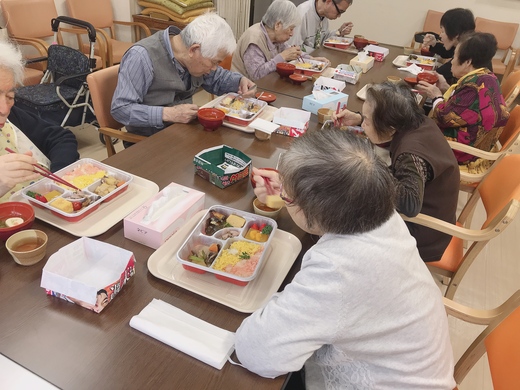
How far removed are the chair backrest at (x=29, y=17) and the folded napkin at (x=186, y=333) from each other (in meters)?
3.72

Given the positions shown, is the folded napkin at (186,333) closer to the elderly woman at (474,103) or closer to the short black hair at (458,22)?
the elderly woman at (474,103)

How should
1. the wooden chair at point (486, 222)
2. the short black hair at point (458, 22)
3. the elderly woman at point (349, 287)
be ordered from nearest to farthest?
the elderly woman at point (349, 287) → the wooden chair at point (486, 222) → the short black hair at point (458, 22)

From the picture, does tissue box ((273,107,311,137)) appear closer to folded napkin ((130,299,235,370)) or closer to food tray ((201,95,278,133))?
food tray ((201,95,278,133))

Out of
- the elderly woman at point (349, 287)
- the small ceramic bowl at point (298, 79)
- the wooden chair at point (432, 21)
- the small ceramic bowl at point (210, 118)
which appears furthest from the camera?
the wooden chair at point (432, 21)

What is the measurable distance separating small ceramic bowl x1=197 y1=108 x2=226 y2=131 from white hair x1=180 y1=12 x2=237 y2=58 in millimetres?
278

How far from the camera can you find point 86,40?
4285mm

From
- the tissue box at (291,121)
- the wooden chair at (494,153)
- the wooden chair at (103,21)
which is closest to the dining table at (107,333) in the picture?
the tissue box at (291,121)

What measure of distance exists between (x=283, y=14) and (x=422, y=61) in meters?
1.48

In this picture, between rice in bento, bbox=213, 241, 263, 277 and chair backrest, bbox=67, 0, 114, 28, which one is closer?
rice in bento, bbox=213, 241, 263, 277

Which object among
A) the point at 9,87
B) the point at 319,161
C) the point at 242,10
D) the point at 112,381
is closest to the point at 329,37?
the point at 242,10

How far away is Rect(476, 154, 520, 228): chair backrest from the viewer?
5.14ft

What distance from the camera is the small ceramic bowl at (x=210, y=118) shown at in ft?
6.07

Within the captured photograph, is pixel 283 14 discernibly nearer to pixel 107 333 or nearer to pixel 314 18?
pixel 314 18

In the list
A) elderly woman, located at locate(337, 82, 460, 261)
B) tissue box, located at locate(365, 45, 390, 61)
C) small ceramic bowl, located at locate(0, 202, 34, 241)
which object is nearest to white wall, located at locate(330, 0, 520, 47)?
tissue box, located at locate(365, 45, 390, 61)
